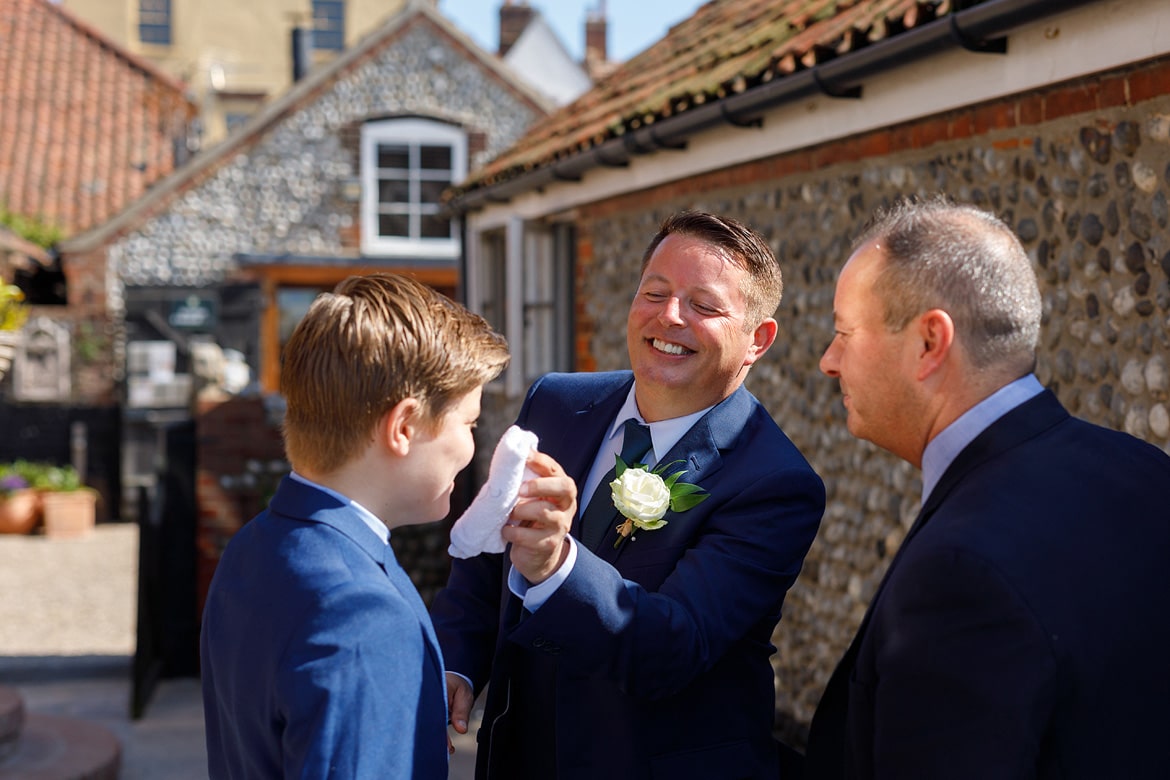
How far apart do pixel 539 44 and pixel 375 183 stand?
817 cm

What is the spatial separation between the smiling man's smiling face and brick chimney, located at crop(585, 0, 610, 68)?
19.9m

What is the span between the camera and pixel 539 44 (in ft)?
77.8

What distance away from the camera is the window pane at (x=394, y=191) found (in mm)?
16938

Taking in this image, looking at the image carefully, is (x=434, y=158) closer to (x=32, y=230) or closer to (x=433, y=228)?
(x=433, y=228)

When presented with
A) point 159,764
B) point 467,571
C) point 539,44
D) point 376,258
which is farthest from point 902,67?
point 539,44

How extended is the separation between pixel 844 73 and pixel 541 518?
9.73 ft

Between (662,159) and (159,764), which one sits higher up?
(662,159)

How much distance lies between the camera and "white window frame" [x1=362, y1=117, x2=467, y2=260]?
16.8 m

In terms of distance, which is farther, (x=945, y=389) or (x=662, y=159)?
(x=662, y=159)

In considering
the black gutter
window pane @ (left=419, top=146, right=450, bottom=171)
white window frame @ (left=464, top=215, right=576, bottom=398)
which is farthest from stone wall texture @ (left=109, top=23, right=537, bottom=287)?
the black gutter

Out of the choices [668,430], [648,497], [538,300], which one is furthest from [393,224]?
[648,497]

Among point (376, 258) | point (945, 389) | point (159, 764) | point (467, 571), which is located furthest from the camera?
point (376, 258)

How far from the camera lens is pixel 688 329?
2305 mm

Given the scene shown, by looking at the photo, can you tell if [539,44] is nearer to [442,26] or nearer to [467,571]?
[442,26]
